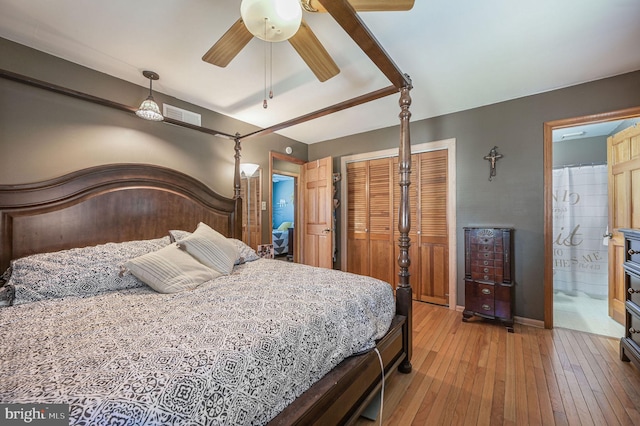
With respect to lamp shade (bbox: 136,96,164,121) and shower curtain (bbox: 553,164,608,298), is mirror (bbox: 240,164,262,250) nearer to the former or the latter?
lamp shade (bbox: 136,96,164,121)

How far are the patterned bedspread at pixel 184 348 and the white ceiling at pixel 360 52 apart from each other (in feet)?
5.89

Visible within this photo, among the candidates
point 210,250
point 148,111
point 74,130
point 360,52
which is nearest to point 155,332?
point 210,250

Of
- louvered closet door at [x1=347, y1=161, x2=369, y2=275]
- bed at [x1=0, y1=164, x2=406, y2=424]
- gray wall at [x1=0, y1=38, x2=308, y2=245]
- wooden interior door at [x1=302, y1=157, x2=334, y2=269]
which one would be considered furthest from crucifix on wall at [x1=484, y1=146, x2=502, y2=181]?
gray wall at [x1=0, y1=38, x2=308, y2=245]

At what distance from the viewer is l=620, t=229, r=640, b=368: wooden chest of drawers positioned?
186 cm

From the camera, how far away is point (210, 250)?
2061 mm

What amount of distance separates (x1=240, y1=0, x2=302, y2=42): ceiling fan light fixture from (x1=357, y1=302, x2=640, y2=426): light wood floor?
7.24ft

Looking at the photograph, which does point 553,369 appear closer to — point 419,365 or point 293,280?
point 419,365

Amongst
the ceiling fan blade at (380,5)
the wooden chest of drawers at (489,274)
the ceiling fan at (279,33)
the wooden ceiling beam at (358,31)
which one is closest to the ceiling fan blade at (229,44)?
the ceiling fan at (279,33)

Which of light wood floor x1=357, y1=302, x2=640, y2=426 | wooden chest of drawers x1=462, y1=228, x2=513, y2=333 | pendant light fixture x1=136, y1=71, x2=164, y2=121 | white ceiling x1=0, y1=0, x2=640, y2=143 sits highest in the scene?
white ceiling x1=0, y1=0, x2=640, y2=143

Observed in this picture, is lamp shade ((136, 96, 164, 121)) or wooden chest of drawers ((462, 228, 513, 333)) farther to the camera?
wooden chest of drawers ((462, 228, 513, 333))

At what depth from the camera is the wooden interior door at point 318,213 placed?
3885 mm

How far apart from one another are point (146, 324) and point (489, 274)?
10.0 ft

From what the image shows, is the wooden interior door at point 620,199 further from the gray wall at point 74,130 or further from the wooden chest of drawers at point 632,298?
the gray wall at point 74,130

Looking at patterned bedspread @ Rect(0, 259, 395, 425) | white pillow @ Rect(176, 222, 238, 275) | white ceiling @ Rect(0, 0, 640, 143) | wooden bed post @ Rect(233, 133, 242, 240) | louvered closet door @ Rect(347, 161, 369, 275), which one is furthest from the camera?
louvered closet door @ Rect(347, 161, 369, 275)
